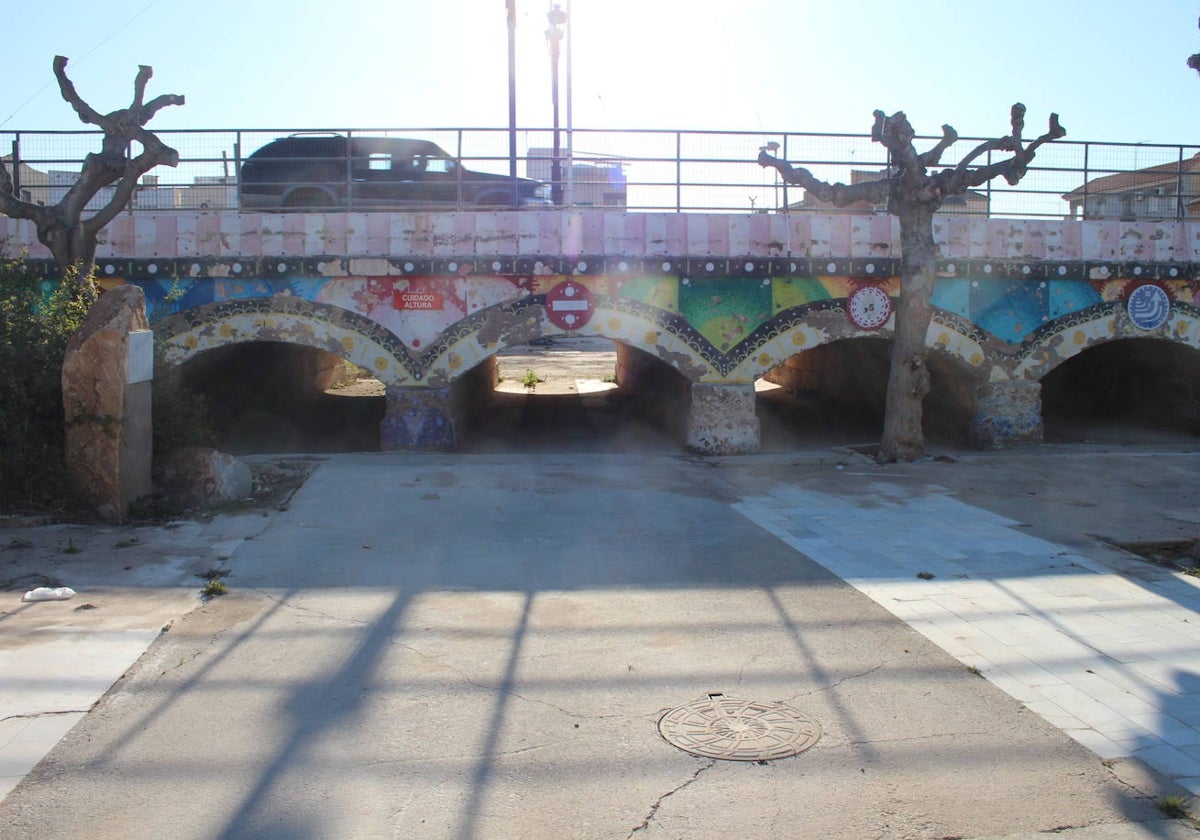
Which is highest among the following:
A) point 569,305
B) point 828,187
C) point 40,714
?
point 828,187

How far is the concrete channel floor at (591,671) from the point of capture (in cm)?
439

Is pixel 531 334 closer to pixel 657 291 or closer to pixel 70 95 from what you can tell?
pixel 657 291

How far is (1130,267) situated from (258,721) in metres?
14.3

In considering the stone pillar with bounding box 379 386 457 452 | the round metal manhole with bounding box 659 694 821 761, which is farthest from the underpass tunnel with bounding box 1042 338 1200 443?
the round metal manhole with bounding box 659 694 821 761

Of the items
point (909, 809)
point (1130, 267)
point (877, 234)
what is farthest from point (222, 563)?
point (1130, 267)

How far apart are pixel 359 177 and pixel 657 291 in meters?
4.95

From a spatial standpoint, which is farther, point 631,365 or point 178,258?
point 631,365

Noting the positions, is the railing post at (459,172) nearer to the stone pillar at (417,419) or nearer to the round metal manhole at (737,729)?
the stone pillar at (417,419)

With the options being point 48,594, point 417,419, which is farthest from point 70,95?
point 48,594

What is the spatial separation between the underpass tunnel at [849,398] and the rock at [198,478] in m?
8.51

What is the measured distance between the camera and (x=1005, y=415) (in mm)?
15117

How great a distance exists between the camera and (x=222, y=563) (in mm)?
7922

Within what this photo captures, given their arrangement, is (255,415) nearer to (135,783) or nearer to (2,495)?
(2,495)

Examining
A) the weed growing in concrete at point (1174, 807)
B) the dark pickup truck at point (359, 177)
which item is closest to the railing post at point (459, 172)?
the dark pickup truck at point (359, 177)
